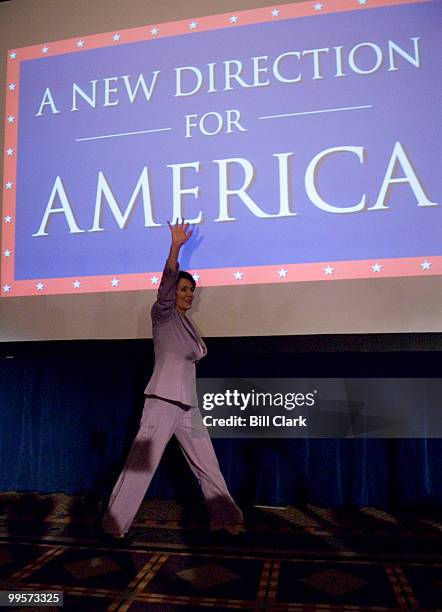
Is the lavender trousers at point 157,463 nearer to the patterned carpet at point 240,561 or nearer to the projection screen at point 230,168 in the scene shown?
the patterned carpet at point 240,561

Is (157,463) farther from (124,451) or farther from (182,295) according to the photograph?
(124,451)

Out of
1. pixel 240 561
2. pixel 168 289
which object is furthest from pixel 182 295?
pixel 240 561

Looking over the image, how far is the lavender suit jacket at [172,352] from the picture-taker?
7.02 feet

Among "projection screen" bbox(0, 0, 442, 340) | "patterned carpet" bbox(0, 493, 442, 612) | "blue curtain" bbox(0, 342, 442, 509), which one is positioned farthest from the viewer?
"blue curtain" bbox(0, 342, 442, 509)

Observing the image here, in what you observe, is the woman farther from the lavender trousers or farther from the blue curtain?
the blue curtain

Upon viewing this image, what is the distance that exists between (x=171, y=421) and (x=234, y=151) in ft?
4.33

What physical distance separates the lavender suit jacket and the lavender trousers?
6 cm

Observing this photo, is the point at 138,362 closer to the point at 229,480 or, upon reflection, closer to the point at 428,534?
the point at 229,480

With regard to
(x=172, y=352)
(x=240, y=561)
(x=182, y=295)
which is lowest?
(x=240, y=561)

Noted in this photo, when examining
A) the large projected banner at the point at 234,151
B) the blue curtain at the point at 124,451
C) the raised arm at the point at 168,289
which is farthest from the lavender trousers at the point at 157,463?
the large projected banner at the point at 234,151

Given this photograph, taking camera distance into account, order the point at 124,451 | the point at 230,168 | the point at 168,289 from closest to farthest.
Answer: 1. the point at 168,289
2. the point at 230,168
3. the point at 124,451

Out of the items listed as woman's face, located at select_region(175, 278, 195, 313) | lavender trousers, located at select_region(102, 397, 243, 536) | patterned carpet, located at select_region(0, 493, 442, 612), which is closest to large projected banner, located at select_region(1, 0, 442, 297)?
woman's face, located at select_region(175, 278, 195, 313)

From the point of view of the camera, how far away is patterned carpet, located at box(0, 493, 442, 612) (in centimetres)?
162

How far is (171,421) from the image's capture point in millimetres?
2160
